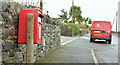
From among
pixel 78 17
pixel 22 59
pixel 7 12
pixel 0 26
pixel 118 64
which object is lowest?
pixel 118 64

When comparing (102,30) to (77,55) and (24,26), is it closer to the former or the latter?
(77,55)

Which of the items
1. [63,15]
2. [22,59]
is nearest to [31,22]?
[22,59]

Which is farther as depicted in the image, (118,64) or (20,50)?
(118,64)

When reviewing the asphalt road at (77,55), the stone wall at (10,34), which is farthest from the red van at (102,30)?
the stone wall at (10,34)

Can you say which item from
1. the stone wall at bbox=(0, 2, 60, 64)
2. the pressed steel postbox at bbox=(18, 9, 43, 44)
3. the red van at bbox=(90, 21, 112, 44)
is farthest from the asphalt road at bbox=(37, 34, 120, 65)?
the red van at bbox=(90, 21, 112, 44)

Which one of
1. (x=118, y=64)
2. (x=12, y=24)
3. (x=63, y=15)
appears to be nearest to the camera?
(x=12, y=24)

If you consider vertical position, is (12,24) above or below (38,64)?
above

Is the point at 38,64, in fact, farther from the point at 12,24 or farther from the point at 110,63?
the point at 110,63

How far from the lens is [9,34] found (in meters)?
3.17

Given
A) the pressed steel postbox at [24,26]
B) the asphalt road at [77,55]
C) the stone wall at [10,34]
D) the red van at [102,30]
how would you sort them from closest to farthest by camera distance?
1. the stone wall at [10,34]
2. the pressed steel postbox at [24,26]
3. the asphalt road at [77,55]
4. the red van at [102,30]

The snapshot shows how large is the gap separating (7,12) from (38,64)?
210cm

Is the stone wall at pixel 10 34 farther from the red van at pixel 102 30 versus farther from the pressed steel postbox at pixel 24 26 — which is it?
the red van at pixel 102 30

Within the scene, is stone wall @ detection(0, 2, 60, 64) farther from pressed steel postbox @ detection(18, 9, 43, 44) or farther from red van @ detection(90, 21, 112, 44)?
red van @ detection(90, 21, 112, 44)

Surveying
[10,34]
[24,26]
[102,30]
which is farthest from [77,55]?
[102,30]
